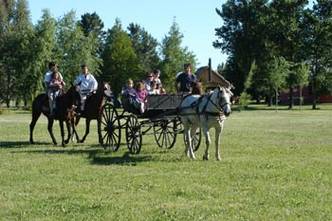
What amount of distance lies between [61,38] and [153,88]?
64.8 m

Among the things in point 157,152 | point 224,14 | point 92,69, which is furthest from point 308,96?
point 157,152

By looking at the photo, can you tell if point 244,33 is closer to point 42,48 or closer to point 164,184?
point 42,48

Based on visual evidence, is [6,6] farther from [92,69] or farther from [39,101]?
[39,101]

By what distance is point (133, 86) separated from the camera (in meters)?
21.6

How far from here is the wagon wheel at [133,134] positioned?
1911cm

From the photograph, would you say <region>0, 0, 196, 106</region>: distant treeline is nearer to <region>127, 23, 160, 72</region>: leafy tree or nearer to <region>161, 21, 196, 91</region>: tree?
<region>161, 21, 196, 91</region>: tree

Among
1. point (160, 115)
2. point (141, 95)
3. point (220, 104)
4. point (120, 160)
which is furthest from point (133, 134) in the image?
point (220, 104)

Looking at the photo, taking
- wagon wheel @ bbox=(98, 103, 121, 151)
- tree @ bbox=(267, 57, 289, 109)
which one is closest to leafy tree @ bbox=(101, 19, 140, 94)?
tree @ bbox=(267, 57, 289, 109)

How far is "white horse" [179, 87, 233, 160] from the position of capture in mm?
16906

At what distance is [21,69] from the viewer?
76.2 m

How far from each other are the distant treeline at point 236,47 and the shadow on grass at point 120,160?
5568 centimetres

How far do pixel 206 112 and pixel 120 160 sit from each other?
2.69 metres

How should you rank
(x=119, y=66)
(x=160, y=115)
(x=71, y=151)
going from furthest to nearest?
(x=119, y=66) < (x=71, y=151) < (x=160, y=115)

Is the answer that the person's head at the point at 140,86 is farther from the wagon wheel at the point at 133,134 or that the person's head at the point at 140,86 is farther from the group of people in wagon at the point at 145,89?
the wagon wheel at the point at 133,134
